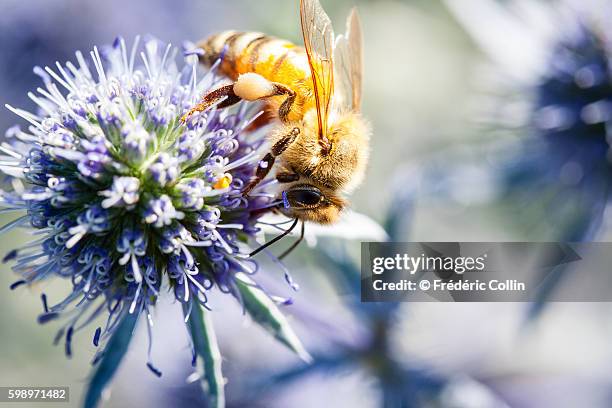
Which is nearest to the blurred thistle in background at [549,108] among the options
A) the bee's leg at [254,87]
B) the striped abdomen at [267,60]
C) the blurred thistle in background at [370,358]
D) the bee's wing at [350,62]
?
the blurred thistle in background at [370,358]

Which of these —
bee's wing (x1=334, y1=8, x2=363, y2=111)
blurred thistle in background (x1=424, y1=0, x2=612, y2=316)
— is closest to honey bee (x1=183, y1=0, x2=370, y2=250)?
bee's wing (x1=334, y1=8, x2=363, y2=111)

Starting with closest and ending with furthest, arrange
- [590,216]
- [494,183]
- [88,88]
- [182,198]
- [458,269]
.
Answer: [182,198] < [88,88] < [458,269] < [590,216] < [494,183]

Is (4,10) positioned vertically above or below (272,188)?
above

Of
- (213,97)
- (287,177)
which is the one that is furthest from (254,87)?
(287,177)

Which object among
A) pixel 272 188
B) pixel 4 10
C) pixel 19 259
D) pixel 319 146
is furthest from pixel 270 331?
pixel 4 10

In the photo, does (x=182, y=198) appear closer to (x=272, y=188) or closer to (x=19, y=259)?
(x=272, y=188)

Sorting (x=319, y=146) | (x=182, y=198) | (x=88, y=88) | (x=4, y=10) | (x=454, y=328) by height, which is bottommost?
(x=454, y=328)

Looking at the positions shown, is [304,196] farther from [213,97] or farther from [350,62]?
[350,62]

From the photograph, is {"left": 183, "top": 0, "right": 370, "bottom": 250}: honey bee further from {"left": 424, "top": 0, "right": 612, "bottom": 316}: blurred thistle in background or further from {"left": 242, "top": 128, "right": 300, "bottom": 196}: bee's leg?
{"left": 424, "top": 0, "right": 612, "bottom": 316}: blurred thistle in background

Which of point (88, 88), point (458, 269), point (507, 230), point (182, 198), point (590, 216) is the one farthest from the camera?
point (507, 230)
